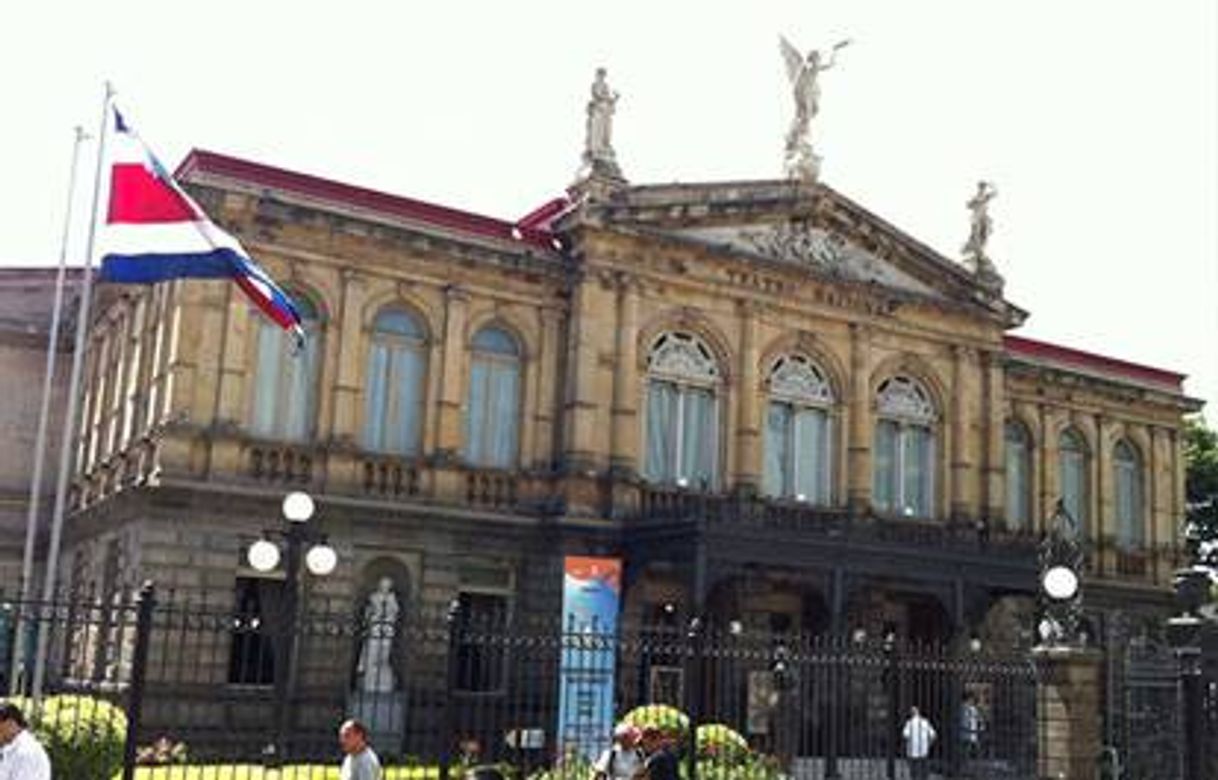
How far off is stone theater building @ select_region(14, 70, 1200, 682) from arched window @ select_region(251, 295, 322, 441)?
0.16ft

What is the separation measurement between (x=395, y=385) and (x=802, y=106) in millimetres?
11684

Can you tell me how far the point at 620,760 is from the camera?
45.7 ft

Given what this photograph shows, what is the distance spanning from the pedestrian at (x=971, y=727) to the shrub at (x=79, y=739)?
17095mm

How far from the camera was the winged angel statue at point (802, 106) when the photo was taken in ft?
111

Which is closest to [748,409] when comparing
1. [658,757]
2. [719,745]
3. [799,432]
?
[799,432]

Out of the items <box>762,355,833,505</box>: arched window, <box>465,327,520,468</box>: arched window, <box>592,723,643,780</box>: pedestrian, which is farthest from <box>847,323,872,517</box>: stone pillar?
<box>592,723,643,780</box>: pedestrian

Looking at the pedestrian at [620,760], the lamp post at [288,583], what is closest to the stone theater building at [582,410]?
the lamp post at [288,583]

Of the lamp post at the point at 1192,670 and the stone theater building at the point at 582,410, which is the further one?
the stone theater building at the point at 582,410

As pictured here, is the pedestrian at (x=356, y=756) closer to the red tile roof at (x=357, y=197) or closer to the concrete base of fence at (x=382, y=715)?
the concrete base of fence at (x=382, y=715)

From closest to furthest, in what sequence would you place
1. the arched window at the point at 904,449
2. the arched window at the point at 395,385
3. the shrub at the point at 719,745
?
the shrub at the point at 719,745 < the arched window at the point at 395,385 < the arched window at the point at 904,449

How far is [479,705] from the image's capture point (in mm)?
26078

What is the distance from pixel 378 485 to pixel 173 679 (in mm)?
5275

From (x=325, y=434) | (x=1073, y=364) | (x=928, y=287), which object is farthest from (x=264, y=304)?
(x=1073, y=364)

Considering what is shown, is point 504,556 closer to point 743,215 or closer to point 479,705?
point 479,705
